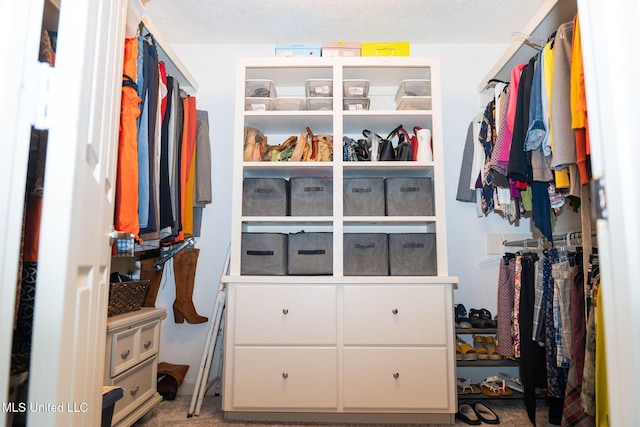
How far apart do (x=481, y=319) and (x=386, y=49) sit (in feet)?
5.78

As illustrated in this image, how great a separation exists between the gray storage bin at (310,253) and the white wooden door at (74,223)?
56.8 inches

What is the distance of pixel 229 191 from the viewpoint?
2.79 meters

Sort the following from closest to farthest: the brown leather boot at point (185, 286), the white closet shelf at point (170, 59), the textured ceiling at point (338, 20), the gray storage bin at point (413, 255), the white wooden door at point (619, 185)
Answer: the white wooden door at point (619, 185) → the white closet shelf at point (170, 59) → the gray storage bin at point (413, 255) → the textured ceiling at point (338, 20) → the brown leather boot at point (185, 286)

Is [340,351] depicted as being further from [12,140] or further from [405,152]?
[12,140]

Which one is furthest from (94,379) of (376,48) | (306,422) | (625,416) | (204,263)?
(376,48)

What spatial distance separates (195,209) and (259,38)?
131 centimetres

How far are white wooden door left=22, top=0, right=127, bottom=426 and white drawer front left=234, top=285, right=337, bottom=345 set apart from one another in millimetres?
1276

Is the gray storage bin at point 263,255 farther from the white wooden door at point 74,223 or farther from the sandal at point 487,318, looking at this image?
the white wooden door at point 74,223

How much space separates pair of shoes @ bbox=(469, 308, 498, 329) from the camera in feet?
7.77

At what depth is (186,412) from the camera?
227cm

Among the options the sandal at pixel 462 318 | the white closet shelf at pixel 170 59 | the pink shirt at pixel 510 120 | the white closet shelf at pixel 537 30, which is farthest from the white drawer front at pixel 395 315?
the white closet shelf at pixel 170 59

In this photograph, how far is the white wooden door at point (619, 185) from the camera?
608 millimetres

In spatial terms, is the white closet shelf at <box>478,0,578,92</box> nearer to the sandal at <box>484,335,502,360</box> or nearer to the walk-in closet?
the walk-in closet

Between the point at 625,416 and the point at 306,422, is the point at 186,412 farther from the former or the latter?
the point at 625,416
